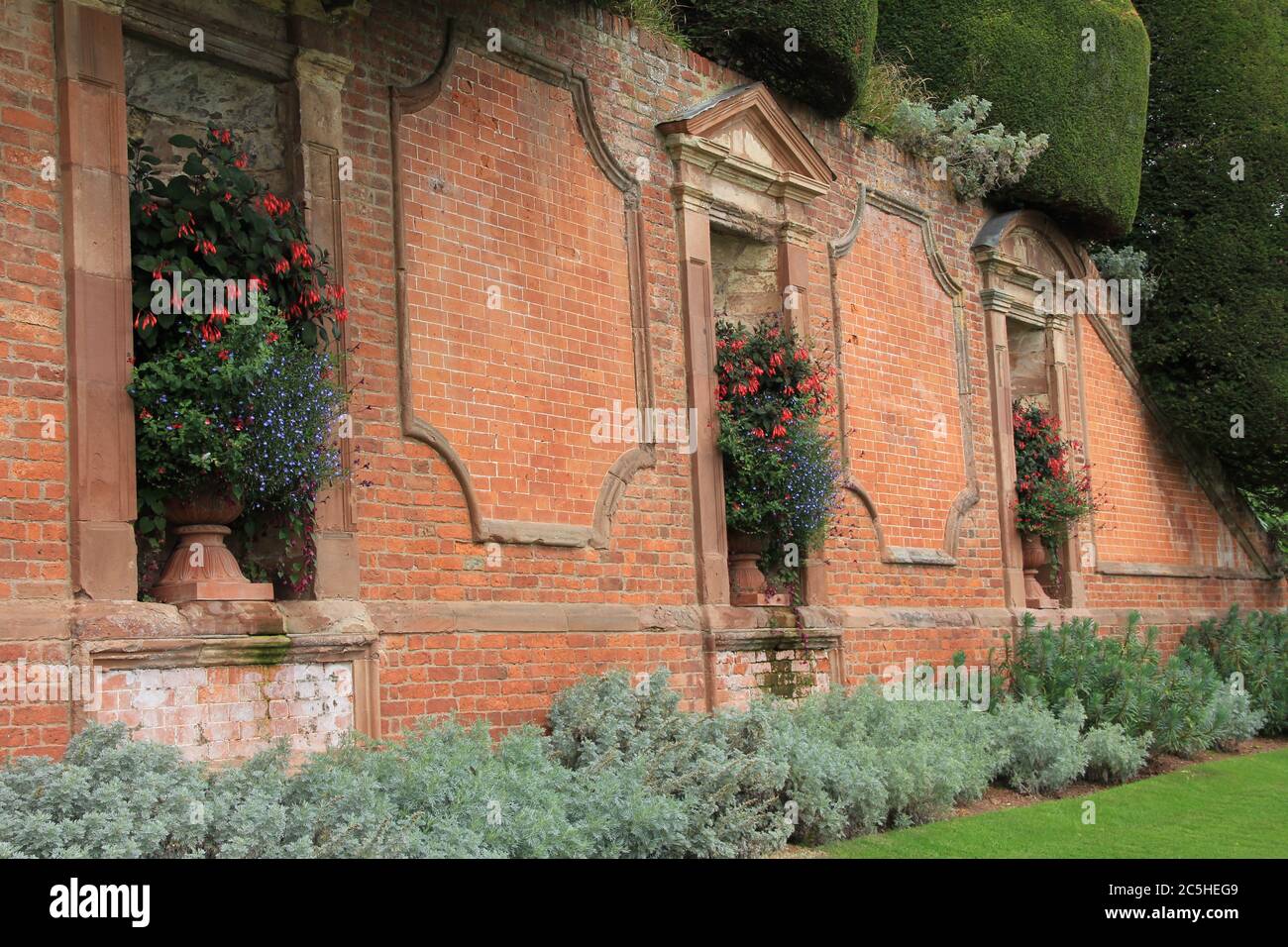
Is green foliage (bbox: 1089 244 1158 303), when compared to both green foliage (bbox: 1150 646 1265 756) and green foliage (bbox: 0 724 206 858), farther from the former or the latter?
green foliage (bbox: 0 724 206 858)

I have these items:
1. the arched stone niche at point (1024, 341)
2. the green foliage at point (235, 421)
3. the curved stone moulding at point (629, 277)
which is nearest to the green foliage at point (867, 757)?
the curved stone moulding at point (629, 277)

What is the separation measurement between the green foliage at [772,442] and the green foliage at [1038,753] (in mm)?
2038

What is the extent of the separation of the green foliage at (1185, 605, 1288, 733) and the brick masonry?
4.09 meters

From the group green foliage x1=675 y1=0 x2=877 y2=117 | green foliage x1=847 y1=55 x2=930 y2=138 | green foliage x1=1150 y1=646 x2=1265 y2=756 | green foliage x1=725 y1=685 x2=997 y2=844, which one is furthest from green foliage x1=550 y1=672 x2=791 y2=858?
green foliage x1=847 y1=55 x2=930 y2=138

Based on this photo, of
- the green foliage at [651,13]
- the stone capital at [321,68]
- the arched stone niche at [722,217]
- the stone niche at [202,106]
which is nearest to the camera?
the stone niche at [202,106]

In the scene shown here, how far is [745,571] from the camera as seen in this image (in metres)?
11.3

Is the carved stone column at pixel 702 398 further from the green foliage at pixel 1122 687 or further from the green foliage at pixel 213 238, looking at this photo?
the green foliage at pixel 213 238

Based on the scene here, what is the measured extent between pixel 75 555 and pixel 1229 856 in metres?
5.76

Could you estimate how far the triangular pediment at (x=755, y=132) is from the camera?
433 inches

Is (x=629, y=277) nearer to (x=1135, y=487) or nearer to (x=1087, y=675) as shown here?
(x=1087, y=675)

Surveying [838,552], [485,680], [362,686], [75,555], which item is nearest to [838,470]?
[838,552]

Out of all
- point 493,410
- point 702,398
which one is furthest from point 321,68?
point 702,398

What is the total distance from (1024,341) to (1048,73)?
275 cm

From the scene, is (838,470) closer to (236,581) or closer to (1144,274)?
(236,581)
